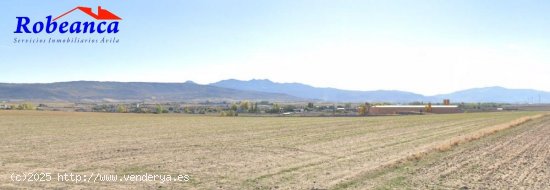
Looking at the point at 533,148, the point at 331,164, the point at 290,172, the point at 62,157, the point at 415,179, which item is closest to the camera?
the point at 415,179

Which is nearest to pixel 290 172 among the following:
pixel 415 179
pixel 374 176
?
pixel 374 176

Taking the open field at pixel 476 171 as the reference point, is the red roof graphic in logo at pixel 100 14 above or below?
above

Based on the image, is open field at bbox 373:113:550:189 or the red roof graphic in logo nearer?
open field at bbox 373:113:550:189

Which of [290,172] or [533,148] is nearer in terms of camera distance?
[290,172]

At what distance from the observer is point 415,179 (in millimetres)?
18203

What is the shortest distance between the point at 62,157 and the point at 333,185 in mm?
13814

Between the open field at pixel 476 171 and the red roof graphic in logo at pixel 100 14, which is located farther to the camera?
the red roof graphic in logo at pixel 100 14

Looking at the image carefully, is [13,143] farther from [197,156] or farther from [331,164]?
[331,164]

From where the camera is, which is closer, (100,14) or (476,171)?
(476,171)

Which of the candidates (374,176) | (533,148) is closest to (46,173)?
(374,176)

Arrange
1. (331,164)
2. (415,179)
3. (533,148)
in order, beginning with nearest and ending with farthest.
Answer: (415,179) < (331,164) < (533,148)

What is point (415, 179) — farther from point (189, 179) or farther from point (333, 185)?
point (189, 179)

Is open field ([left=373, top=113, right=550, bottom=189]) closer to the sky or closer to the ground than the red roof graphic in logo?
closer to the ground

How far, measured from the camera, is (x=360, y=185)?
1675 cm
